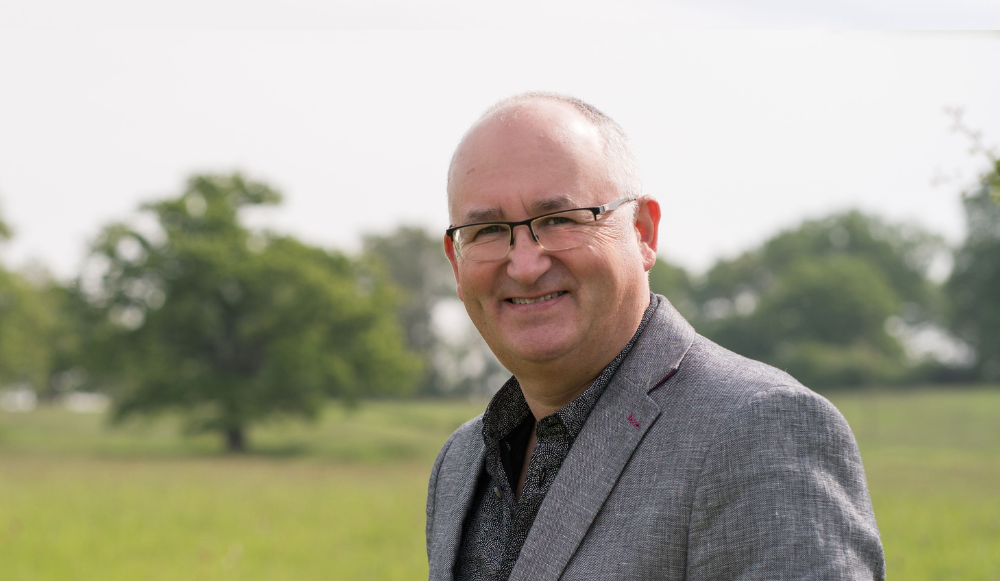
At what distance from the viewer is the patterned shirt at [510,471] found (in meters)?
2.01

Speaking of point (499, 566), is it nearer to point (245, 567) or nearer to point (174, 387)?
point (245, 567)

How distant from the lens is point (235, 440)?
3522cm

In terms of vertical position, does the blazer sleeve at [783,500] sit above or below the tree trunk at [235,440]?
above

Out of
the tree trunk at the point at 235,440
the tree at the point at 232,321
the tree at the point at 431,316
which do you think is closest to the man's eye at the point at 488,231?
the tree at the point at 232,321

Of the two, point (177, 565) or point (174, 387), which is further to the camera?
point (174, 387)

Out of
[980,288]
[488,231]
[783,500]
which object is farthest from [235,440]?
[980,288]

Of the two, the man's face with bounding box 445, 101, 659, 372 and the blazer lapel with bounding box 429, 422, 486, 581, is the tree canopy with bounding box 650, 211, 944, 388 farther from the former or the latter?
the man's face with bounding box 445, 101, 659, 372

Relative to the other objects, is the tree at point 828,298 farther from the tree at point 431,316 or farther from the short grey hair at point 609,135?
the short grey hair at point 609,135

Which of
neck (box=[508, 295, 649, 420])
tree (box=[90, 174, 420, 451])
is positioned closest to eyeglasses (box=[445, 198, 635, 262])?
neck (box=[508, 295, 649, 420])

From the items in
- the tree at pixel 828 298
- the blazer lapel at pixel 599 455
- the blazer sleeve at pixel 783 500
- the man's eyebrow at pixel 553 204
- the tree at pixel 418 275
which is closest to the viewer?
the blazer sleeve at pixel 783 500

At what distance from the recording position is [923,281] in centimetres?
7269

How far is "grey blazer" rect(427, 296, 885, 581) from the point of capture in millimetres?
1502

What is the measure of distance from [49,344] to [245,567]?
40804 millimetres

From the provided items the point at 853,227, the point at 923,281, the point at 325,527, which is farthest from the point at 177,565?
the point at 853,227
